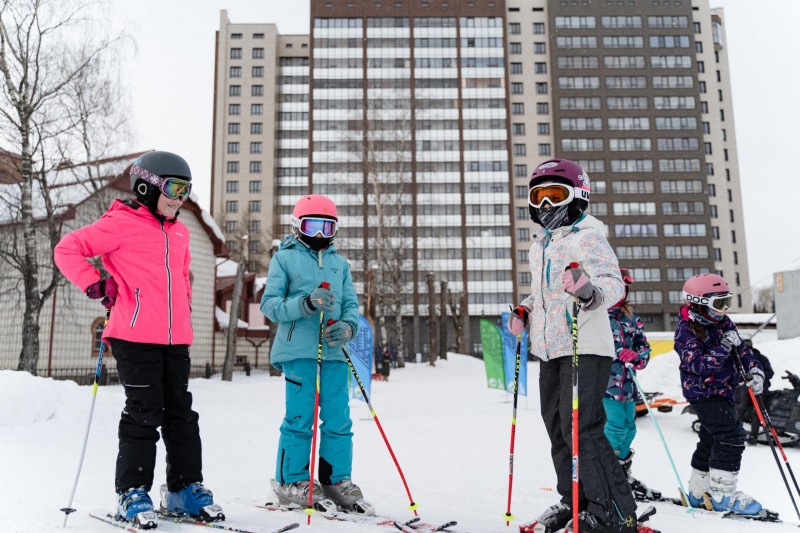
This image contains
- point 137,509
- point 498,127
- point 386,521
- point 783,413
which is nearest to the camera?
point 137,509

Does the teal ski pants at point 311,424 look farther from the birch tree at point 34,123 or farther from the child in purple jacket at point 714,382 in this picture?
the birch tree at point 34,123

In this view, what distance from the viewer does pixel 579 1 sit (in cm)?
6850

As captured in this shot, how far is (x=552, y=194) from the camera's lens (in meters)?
3.07

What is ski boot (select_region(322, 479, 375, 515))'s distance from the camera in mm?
3303

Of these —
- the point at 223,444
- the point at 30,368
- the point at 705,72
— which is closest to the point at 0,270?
the point at 30,368

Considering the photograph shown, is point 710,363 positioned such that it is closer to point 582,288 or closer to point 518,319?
point 518,319

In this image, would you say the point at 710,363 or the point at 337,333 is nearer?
the point at 337,333

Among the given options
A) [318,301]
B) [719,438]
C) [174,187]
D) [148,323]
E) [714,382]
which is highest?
[174,187]

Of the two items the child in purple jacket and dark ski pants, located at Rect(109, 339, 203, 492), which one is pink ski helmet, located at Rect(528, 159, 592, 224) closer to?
the child in purple jacket

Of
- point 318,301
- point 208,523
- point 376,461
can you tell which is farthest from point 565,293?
point 376,461

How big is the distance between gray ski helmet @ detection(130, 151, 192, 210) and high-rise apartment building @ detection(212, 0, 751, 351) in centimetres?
5427

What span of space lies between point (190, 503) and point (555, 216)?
263cm

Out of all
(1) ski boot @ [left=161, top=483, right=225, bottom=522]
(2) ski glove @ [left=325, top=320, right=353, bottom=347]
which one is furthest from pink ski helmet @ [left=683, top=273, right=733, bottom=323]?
(1) ski boot @ [left=161, top=483, right=225, bottom=522]

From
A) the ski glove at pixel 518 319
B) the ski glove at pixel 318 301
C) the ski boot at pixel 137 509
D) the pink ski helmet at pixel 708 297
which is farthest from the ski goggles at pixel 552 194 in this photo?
the ski boot at pixel 137 509
